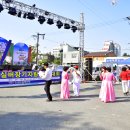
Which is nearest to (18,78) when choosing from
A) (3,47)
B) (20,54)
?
(3,47)

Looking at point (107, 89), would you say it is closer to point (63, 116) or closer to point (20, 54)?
point (63, 116)

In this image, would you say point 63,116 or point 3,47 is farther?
point 3,47

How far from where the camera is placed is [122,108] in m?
13.4

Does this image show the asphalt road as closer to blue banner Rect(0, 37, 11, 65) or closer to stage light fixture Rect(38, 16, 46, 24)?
blue banner Rect(0, 37, 11, 65)

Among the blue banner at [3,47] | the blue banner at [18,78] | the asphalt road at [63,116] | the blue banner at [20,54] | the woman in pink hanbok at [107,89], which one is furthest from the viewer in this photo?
the blue banner at [20,54]

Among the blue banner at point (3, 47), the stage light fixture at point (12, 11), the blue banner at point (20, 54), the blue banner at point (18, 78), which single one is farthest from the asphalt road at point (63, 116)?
the blue banner at point (20, 54)

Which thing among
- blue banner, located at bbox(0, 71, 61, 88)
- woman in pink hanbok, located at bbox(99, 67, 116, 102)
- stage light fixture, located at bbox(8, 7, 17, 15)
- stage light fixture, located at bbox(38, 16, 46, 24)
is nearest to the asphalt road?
woman in pink hanbok, located at bbox(99, 67, 116, 102)

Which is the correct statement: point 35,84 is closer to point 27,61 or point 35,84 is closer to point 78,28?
point 78,28

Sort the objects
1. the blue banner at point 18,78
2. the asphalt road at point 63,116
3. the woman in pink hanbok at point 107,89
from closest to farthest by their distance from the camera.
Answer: the asphalt road at point 63,116, the woman in pink hanbok at point 107,89, the blue banner at point 18,78

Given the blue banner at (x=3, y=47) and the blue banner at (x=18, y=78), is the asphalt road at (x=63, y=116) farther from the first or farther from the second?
the blue banner at (x=3, y=47)

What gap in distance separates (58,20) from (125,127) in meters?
22.7

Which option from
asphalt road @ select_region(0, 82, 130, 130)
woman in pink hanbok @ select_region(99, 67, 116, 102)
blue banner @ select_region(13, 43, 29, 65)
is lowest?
asphalt road @ select_region(0, 82, 130, 130)

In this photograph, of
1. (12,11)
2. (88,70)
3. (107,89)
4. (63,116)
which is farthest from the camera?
(88,70)

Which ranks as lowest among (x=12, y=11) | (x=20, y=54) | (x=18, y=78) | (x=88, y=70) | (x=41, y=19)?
(x=18, y=78)
